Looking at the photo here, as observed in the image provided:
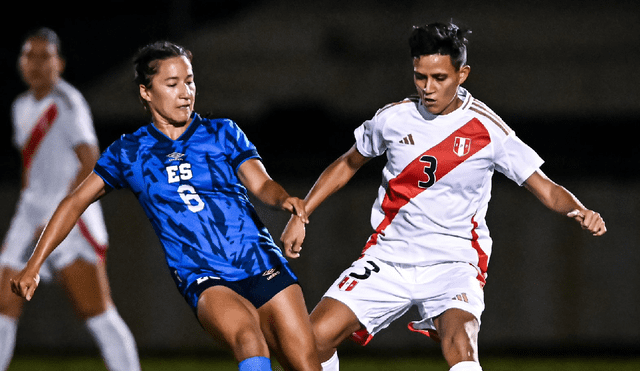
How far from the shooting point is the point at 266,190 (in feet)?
12.3

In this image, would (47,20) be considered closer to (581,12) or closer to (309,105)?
(309,105)

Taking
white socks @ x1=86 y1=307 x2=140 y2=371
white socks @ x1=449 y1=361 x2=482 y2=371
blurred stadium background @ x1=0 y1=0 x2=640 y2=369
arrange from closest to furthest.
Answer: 1. white socks @ x1=449 y1=361 x2=482 y2=371
2. white socks @ x1=86 y1=307 x2=140 y2=371
3. blurred stadium background @ x1=0 y1=0 x2=640 y2=369

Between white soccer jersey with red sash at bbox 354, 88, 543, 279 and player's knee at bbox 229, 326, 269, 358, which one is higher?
white soccer jersey with red sash at bbox 354, 88, 543, 279

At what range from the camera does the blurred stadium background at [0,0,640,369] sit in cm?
754

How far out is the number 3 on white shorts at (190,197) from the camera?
3768 mm

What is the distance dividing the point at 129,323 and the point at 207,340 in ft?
2.26

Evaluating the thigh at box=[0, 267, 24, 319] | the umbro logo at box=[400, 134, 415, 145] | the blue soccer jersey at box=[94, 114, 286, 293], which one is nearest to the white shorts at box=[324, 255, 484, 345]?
the blue soccer jersey at box=[94, 114, 286, 293]

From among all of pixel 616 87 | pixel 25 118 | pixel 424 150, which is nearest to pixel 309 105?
pixel 616 87

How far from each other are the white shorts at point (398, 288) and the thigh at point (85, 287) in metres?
1.68

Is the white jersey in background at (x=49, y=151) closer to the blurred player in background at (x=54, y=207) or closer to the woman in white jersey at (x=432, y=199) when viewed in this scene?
the blurred player in background at (x=54, y=207)

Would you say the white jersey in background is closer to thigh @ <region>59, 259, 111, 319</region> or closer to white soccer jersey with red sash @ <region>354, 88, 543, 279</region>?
thigh @ <region>59, 259, 111, 319</region>

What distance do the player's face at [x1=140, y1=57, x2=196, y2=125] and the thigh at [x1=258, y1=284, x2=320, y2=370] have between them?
90 centimetres

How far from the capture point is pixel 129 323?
25.5ft

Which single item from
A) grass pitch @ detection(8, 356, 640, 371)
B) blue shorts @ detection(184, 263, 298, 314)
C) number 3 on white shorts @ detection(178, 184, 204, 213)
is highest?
number 3 on white shorts @ detection(178, 184, 204, 213)
